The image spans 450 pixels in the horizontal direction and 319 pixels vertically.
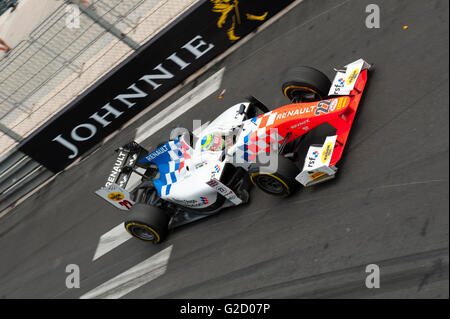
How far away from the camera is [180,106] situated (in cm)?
1068

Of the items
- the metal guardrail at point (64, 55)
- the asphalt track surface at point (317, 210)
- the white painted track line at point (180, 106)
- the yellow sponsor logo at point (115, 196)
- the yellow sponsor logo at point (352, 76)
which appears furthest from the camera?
the white painted track line at point (180, 106)

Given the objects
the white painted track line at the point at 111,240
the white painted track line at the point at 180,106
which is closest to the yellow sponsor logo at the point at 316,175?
the white painted track line at the point at 111,240

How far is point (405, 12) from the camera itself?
8.45 metres

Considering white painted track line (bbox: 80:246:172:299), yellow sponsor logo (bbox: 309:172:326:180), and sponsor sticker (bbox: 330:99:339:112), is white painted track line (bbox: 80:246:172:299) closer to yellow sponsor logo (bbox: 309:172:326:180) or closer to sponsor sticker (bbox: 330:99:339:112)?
yellow sponsor logo (bbox: 309:172:326:180)

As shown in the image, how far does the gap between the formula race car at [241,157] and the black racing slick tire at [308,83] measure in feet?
0.05

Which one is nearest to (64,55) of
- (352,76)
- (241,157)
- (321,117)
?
(241,157)

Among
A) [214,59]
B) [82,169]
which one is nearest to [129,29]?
[214,59]

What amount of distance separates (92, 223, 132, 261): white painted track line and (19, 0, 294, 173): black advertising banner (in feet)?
7.72

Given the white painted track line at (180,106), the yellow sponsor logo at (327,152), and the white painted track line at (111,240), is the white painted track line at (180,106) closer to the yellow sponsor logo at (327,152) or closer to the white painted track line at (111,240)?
the white painted track line at (111,240)

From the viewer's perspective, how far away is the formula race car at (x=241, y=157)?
7289mm

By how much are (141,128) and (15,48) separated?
280 centimetres

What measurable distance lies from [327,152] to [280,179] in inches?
28.4

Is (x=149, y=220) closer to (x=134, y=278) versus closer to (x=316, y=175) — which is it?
(x=134, y=278)

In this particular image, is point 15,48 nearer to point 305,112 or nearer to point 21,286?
point 21,286
